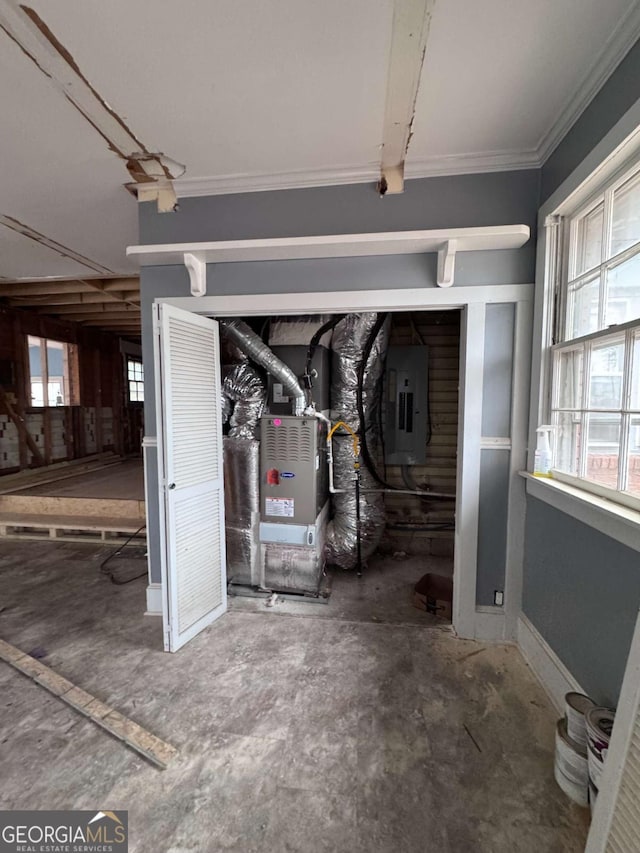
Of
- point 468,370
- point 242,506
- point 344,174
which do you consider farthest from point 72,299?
point 468,370

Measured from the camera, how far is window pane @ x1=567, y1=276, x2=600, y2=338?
1.53 metres

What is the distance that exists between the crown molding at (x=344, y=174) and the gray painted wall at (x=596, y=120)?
0.19m

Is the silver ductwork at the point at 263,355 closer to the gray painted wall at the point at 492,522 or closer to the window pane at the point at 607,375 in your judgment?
the gray painted wall at the point at 492,522

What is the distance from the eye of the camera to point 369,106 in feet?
4.93

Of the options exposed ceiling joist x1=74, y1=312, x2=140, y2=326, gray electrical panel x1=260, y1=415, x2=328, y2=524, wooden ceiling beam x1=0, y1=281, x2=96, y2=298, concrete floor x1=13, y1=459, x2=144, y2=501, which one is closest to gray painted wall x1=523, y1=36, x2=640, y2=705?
gray electrical panel x1=260, y1=415, x2=328, y2=524

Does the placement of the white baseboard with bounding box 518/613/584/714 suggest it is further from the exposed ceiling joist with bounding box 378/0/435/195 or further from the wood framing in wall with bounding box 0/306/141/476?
the wood framing in wall with bounding box 0/306/141/476

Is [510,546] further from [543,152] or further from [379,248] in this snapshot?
[543,152]

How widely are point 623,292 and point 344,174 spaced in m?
1.45

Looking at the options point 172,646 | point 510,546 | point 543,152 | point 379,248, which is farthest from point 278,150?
point 172,646

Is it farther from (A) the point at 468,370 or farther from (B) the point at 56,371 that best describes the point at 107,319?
(A) the point at 468,370

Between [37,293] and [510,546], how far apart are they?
5.45 m

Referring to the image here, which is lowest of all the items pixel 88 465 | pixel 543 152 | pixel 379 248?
pixel 88 465

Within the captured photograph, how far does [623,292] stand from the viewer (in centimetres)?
135

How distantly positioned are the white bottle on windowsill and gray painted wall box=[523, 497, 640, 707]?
6.3 inches
